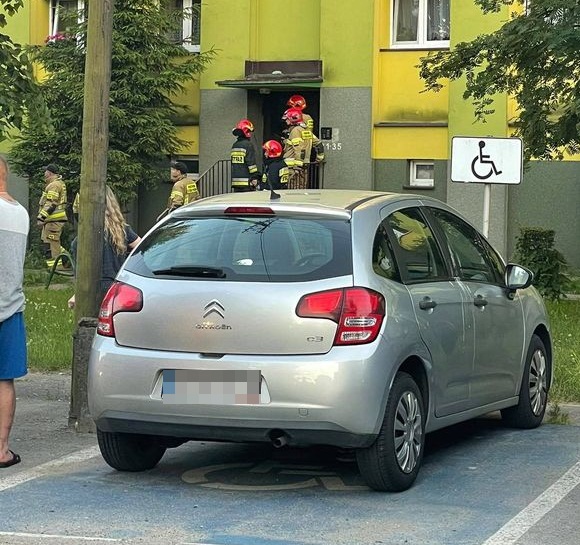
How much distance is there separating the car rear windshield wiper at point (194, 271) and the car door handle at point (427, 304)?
1201 millimetres

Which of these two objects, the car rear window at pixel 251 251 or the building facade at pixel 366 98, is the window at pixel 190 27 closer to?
the building facade at pixel 366 98

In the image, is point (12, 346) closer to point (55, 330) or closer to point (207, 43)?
point (55, 330)

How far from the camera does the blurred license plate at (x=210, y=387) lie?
6.98m

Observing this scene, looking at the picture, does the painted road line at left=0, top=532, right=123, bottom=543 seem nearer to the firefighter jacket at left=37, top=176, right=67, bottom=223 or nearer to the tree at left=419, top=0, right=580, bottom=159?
the tree at left=419, top=0, right=580, bottom=159

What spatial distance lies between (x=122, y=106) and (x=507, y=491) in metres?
16.8

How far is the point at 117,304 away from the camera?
743 cm

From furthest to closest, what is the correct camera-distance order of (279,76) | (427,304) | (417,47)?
(279,76)
(417,47)
(427,304)

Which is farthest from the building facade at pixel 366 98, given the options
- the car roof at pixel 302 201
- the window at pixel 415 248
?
the car roof at pixel 302 201

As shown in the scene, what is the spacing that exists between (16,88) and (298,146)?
11694 millimetres

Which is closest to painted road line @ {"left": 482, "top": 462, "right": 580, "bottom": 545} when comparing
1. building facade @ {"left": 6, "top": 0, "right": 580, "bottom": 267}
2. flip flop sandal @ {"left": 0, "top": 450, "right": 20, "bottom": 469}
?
flip flop sandal @ {"left": 0, "top": 450, "right": 20, "bottom": 469}

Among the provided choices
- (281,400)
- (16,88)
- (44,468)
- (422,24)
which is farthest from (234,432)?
(422,24)

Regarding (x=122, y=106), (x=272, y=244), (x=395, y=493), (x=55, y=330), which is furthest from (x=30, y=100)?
(x=122, y=106)

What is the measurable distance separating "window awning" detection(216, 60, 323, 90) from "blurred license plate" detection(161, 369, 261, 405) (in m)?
16.6

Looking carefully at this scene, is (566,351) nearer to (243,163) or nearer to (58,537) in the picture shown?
(58,537)
